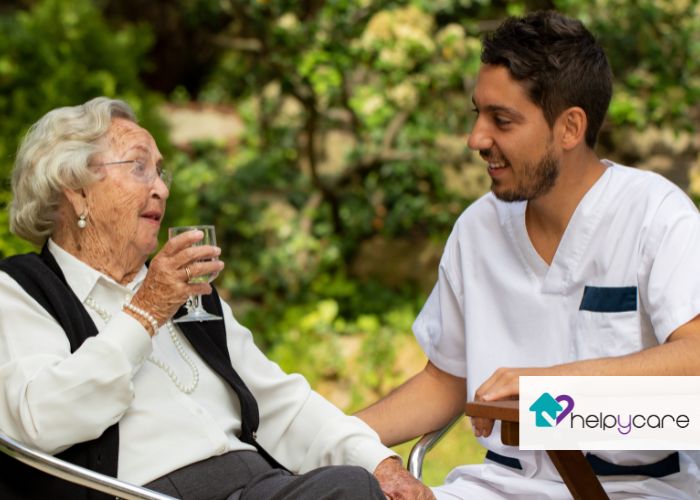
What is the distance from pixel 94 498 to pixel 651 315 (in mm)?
1354

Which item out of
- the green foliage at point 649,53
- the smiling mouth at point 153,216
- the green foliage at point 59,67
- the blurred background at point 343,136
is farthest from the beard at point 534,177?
the green foliage at point 649,53

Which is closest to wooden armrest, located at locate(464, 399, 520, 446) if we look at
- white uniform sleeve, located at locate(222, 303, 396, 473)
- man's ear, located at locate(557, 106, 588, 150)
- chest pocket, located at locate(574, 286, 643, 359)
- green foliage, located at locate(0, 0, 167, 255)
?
chest pocket, located at locate(574, 286, 643, 359)

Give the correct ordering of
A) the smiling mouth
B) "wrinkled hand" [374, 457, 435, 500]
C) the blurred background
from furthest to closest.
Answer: the blurred background
the smiling mouth
"wrinkled hand" [374, 457, 435, 500]

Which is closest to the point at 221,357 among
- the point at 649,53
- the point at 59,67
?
the point at 59,67

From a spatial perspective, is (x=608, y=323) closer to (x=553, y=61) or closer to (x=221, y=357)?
(x=553, y=61)

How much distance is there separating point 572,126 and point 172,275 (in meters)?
1.10

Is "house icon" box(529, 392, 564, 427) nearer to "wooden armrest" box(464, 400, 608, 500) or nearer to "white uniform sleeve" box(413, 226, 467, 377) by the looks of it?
"wooden armrest" box(464, 400, 608, 500)

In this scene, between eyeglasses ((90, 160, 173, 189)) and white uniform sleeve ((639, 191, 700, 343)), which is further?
eyeglasses ((90, 160, 173, 189))

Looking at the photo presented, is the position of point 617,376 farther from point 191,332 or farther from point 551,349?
point 191,332

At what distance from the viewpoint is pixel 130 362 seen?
250cm

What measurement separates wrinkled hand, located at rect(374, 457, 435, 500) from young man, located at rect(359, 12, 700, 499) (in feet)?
0.53

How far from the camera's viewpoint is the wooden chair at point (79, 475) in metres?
2.38

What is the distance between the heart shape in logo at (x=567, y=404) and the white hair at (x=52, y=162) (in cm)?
123

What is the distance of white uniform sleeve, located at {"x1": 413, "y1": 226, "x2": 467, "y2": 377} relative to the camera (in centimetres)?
317
